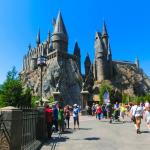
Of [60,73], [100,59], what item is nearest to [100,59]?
[100,59]

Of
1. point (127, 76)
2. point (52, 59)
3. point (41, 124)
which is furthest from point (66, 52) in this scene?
point (41, 124)

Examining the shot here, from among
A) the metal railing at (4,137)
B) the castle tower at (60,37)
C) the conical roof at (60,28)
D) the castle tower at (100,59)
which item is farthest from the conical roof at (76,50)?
the metal railing at (4,137)

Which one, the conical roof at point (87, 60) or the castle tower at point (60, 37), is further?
the conical roof at point (87, 60)

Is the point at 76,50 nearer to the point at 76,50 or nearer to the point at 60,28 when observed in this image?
the point at 76,50

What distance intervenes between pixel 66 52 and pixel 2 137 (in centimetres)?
8963

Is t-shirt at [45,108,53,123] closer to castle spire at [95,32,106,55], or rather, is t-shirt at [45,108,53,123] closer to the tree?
the tree

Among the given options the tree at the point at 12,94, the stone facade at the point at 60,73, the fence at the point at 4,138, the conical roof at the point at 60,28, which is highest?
the conical roof at the point at 60,28

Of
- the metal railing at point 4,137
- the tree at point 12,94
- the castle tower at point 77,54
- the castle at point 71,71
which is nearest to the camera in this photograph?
the metal railing at point 4,137

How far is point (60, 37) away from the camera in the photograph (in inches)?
3851

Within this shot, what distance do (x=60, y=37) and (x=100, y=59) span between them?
17.1m

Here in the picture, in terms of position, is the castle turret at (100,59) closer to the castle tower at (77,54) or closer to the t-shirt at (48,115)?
the castle tower at (77,54)

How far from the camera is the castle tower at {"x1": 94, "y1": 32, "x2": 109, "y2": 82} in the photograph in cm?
10256

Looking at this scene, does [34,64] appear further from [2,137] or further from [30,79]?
[2,137]

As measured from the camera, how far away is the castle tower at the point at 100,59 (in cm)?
10256
